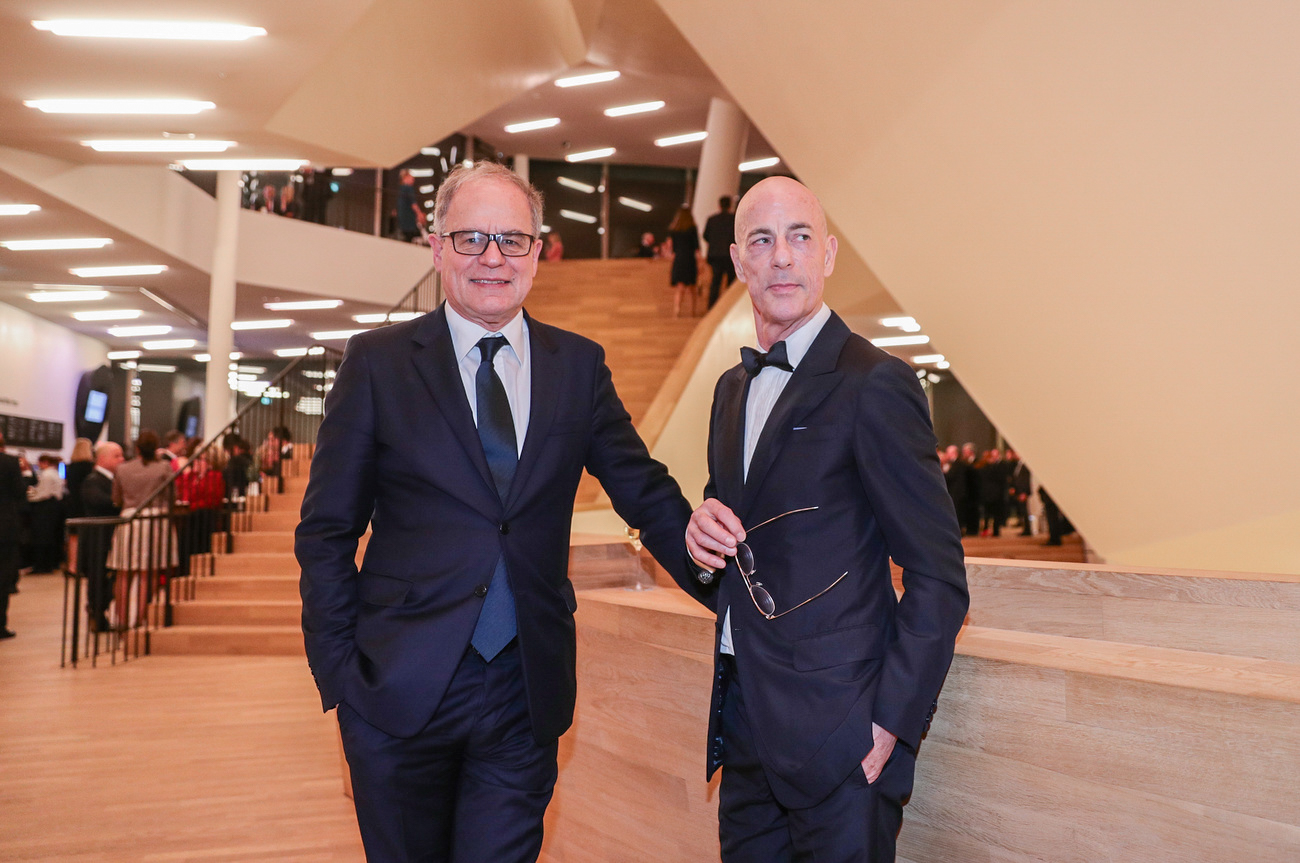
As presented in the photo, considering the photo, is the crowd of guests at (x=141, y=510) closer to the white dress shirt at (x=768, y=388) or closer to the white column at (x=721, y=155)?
the white dress shirt at (x=768, y=388)

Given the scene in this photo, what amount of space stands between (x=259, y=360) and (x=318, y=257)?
8.10m

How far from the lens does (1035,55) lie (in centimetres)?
444

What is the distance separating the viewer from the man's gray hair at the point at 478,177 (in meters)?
1.91

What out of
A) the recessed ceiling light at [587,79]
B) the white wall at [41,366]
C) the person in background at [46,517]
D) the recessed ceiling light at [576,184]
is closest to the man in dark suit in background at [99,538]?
the person in background at [46,517]

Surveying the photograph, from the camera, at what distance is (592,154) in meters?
21.0

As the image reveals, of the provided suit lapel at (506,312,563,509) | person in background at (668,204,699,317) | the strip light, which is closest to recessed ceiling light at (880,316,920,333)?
person in background at (668,204,699,317)

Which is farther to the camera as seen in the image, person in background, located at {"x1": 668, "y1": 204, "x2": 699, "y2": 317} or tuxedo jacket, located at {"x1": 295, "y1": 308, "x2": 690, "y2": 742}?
person in background, located at {"x1": 668, "y1": 204, "x2": 699, "y2": 317}

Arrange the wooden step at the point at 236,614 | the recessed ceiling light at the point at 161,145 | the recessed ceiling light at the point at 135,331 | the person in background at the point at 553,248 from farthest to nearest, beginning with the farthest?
the person in background at the point at 553,248 → the recessed ceiling light at the point at 135,331 → the recessed ceiling light at the point at 161,145 → the wooden step at the point at 236,614

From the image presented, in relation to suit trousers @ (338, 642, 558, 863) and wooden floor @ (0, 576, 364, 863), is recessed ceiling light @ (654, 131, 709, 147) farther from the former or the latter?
suit trousers @ (338, 642, 558, 863)

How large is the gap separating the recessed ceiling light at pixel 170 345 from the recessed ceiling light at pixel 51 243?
7.61m

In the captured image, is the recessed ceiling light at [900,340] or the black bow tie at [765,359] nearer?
the black bow tie at [765,359]

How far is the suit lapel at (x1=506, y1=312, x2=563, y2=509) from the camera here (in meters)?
1.88

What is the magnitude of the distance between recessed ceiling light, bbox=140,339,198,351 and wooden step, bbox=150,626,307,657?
41.2 ft

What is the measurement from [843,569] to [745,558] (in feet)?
0.60
